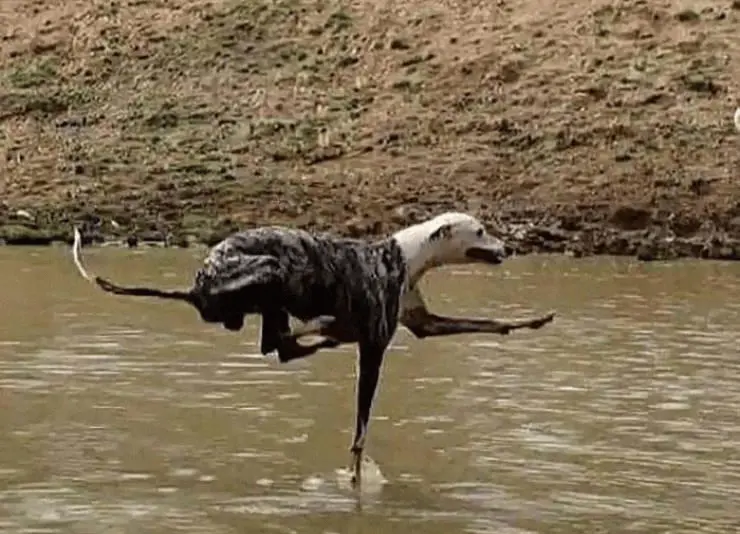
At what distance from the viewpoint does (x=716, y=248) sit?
20797 millimetres

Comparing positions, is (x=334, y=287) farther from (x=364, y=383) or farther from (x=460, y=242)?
(x=460, y=242)

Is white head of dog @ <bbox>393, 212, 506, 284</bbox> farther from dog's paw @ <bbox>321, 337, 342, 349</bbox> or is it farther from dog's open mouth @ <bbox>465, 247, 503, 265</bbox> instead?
dog's paw @ <bbox>321, 337, 342, 349</bbox>

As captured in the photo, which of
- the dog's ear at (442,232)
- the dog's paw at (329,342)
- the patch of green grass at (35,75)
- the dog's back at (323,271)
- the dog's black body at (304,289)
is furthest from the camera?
the patch of green grass at (35,75)

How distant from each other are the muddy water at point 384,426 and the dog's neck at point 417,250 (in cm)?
99

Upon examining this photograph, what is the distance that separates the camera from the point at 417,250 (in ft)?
28.6

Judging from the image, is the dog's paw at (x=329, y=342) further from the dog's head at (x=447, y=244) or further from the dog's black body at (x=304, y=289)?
A: the dog's head at (x=447, y=244)

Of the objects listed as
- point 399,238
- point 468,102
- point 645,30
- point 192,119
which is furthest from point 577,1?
point 399,238

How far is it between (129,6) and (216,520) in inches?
975

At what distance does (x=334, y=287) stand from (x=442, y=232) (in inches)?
34.3

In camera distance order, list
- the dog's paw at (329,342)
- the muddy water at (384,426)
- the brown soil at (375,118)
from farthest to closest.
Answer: the brown soil at (375,118), the dog's paw at (329,342), the muddy water at (384,426)

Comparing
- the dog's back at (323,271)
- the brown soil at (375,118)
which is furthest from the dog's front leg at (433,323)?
the brown soil at (375,118)

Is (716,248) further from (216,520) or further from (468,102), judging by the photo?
(216,520)

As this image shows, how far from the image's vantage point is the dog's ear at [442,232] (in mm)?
8812

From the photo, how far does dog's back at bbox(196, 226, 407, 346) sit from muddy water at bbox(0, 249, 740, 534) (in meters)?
0.85
